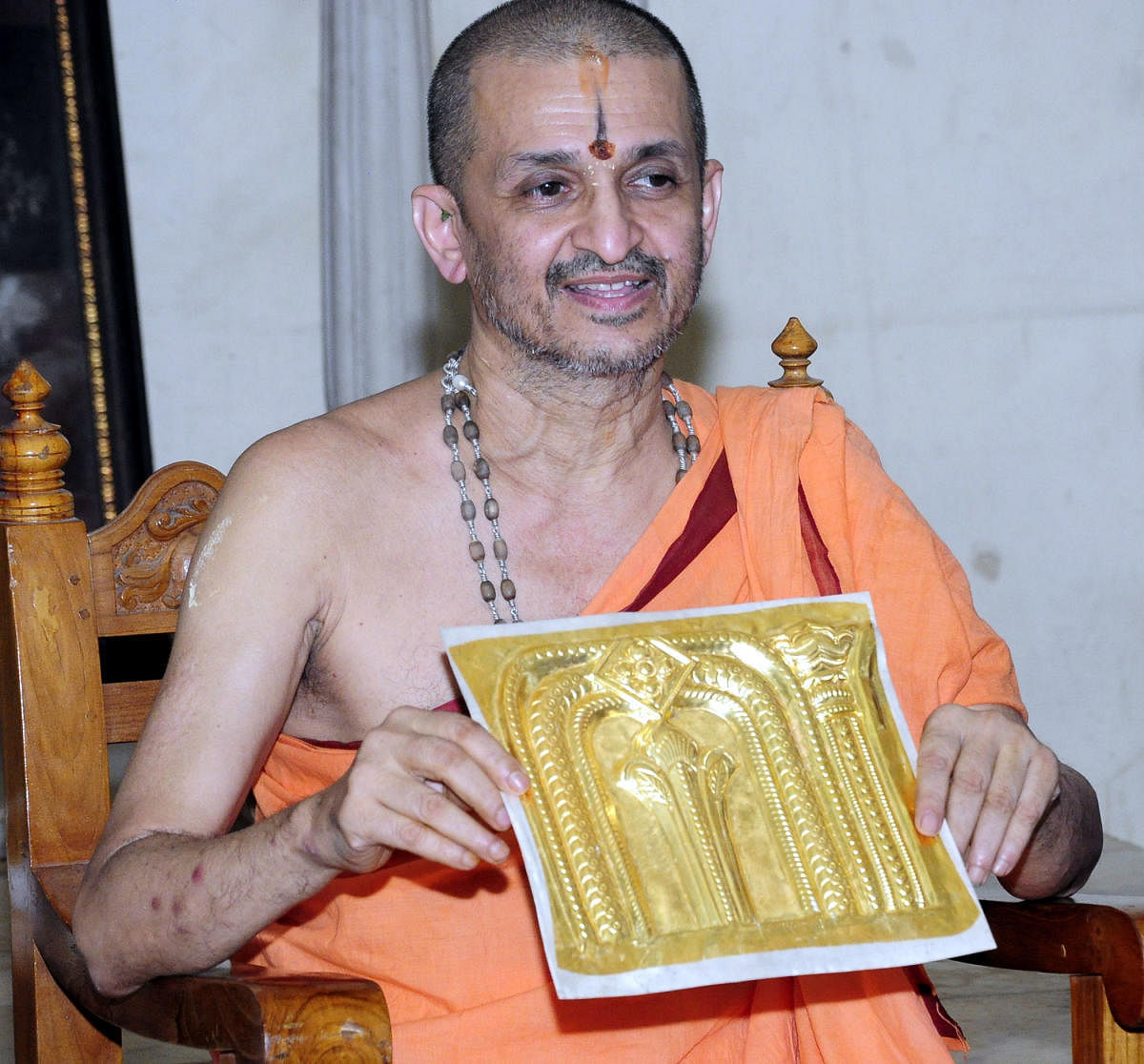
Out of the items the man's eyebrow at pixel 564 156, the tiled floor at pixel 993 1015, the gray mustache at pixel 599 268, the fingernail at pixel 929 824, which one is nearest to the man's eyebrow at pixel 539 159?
the man's eyebrow at pixel 564 156

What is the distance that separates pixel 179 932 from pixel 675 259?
926mm

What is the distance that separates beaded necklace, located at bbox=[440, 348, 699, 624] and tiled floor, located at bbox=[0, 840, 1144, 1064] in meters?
1.19

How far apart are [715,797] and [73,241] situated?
2.42 meters

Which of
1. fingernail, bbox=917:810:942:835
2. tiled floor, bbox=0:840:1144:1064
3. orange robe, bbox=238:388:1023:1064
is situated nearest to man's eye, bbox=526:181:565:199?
orange robe, bbox=238:388:1023:1064

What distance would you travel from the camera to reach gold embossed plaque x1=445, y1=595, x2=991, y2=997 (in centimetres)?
125

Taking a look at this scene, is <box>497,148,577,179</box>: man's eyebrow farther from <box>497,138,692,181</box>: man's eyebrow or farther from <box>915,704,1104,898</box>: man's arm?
<box>915,704,1104,898</box>: man's arm

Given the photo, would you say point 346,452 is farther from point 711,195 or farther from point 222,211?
point 222,211

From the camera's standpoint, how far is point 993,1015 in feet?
8.52

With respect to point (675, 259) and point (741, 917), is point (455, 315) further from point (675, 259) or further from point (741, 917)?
point (741, 917)

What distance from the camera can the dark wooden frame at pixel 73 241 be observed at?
10.6ft

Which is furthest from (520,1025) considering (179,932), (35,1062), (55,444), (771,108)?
(771,108)

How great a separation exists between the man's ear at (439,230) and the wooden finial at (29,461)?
0.51 m

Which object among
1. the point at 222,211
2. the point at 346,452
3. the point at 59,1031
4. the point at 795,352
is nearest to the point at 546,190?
the point at 346,452

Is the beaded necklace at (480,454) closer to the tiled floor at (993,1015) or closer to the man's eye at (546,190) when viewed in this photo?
the man's eye at (546,190)
